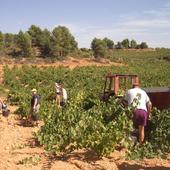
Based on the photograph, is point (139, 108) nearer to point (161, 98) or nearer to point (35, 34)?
point (161, 98)

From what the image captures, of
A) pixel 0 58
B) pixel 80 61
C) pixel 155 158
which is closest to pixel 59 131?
pixel 155 158

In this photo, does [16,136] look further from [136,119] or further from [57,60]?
[57,60]

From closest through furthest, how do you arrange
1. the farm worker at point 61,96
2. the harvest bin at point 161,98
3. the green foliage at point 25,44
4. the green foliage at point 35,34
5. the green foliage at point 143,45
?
the harvest bin at point 161,98 → the farm worker at point 61,96 → the green foliage at point 25,44 → the green foliage at point 35,34 → the green foliage at point 143,45

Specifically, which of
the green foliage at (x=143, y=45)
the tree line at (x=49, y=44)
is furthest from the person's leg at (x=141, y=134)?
the green foliage at (x=143, y=45)

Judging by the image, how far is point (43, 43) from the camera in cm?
6431

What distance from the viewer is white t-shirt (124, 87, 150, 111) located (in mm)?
9195

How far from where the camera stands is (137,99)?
9.22 metres

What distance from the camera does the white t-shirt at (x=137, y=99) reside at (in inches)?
362

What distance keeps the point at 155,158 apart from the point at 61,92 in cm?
837

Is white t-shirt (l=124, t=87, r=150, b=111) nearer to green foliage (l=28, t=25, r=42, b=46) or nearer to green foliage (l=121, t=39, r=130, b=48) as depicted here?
green foliage (l=28, t=25, r=42, b=46)

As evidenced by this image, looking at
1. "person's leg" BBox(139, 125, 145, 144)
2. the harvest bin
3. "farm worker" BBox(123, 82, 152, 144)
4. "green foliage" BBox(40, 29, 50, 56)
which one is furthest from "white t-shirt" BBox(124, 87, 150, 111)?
"green foliage" BBox(40, 29, 50, 56)

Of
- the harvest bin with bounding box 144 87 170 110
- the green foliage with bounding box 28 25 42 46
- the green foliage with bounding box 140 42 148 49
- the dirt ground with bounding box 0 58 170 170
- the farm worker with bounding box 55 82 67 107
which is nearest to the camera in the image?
the dirt ground with bounding box 0 58 170 170

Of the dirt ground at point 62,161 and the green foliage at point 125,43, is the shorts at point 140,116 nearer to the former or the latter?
the dirt ground at point 62,161

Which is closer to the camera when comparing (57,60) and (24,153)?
(24,153)
